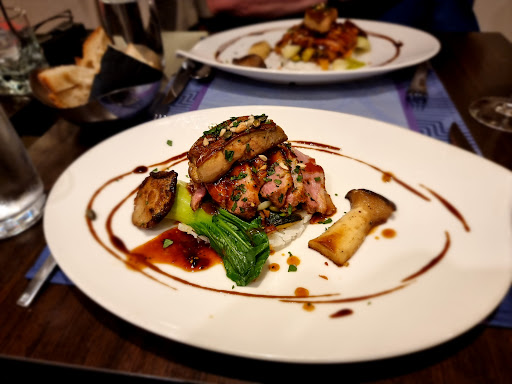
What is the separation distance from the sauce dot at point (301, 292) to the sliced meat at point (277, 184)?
1.63 feet

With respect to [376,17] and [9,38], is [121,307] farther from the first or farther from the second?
[376,17]

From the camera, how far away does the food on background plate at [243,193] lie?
1.81 metres

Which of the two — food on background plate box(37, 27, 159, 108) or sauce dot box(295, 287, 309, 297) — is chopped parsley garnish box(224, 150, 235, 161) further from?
food on background plate box(37, 27, 159, 108)

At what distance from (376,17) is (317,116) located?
399 centimetres

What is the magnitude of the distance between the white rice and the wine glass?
1.82 metres

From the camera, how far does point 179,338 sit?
4.15 ft

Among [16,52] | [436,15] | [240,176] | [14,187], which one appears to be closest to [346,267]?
[240,176]

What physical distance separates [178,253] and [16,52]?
345cm

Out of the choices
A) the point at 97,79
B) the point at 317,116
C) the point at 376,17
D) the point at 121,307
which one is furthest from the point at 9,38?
the point at 376,17

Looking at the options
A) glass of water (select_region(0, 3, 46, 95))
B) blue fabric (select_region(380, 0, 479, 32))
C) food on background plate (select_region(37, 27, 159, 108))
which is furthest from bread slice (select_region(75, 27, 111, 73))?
blue fabric (select_region(380, 0, 479, 32))

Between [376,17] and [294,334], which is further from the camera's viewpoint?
[376,17]

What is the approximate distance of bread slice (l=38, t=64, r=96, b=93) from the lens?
2.62m

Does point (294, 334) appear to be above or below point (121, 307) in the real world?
below

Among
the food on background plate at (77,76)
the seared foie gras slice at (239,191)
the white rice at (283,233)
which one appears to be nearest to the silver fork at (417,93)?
the white rice at (283,233)
